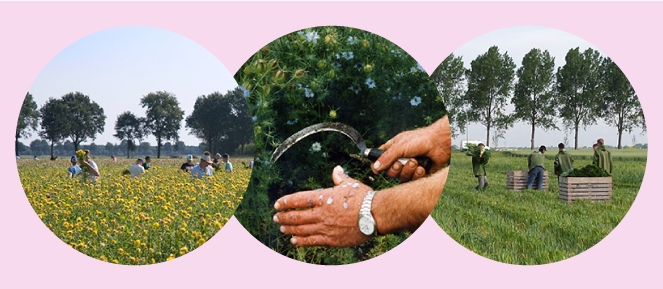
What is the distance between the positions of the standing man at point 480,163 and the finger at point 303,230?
2.17 m

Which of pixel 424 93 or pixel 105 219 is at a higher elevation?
pixel 424 93

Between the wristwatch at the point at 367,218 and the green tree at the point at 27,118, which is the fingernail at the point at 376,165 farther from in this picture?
the green tree at the point at 27,118

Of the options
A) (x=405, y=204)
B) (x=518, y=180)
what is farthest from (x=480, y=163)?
(x=405, y=204)

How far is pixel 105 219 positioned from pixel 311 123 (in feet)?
8.40

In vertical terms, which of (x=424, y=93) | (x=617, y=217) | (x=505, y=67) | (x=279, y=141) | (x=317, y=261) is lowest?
(x=317, y=261)

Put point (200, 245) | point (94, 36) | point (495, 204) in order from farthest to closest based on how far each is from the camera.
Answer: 1. point (495, 204)
2. point (94, 36)
3. point (200, 245)

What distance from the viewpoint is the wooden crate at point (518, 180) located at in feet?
24.8

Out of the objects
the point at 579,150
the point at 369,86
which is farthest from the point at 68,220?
the point at 579,150

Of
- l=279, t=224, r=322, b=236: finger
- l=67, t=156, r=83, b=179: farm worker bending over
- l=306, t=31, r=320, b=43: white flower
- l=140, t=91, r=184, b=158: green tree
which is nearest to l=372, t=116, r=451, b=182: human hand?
l=279, t=224, r=322, b=236: finger

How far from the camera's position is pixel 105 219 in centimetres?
648

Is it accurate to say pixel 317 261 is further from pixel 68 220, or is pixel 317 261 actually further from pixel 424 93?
pixel 68 220

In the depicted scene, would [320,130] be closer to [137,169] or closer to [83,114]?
[137,169]

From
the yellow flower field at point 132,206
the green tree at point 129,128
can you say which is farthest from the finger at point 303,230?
the green tree at point 129,128

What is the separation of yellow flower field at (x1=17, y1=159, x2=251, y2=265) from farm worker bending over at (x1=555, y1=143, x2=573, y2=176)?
406cm
